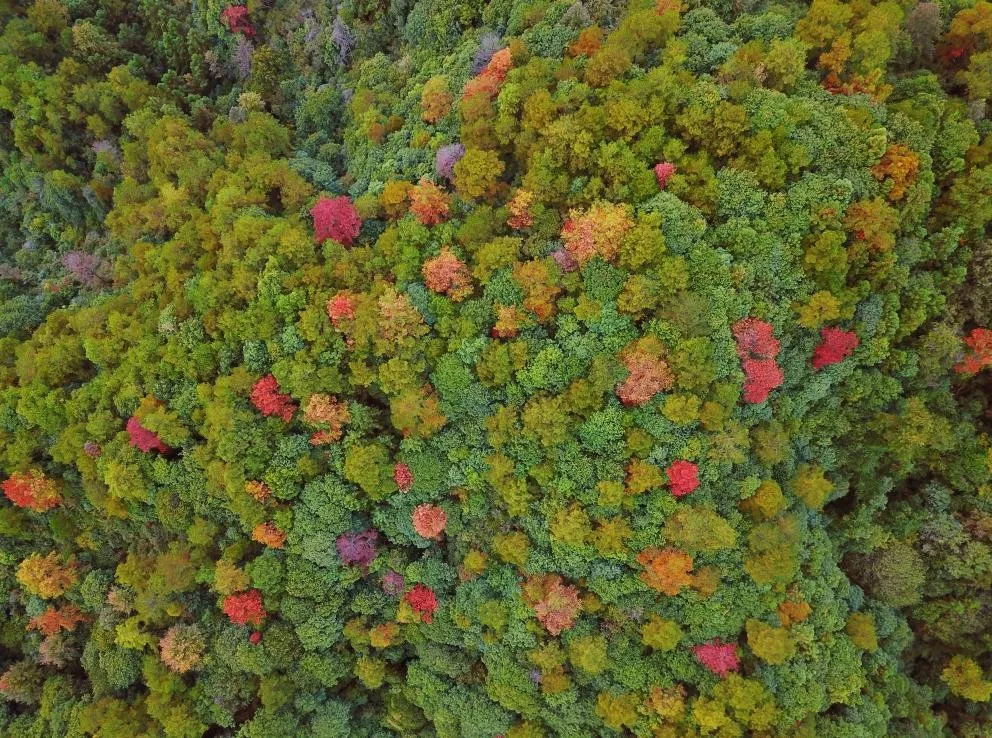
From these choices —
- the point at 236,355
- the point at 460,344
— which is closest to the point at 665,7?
the point at 460,344

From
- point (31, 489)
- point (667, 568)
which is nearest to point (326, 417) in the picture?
point (667, 568)

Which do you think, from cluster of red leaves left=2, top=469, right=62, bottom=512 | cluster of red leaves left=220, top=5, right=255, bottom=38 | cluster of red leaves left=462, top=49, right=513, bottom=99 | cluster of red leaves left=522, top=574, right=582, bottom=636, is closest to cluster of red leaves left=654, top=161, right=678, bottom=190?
cluster of red leaves left=462, top=49, right=513, bottom=99

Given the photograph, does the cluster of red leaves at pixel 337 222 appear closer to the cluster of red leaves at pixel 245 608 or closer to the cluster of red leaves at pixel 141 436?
the cluster of red leaves at pixel 141 436

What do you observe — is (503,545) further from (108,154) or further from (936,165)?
(108,154)

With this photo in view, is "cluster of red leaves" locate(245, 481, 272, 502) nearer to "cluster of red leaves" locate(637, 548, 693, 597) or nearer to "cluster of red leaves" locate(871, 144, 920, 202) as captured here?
"cluster of red leaves" locate(637, 548, 693, 597)

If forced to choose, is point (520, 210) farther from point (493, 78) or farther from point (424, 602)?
point (424, 602)
